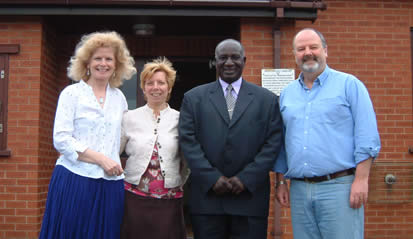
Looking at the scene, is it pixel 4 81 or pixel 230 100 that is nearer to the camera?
pixel 230 100

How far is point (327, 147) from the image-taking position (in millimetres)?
3068

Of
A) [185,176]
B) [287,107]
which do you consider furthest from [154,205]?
[287,107]

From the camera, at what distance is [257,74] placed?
5633 millimetres

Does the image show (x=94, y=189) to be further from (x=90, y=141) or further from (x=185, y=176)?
(x=185, y=176)

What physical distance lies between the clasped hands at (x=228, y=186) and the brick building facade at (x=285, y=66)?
8.32 feet

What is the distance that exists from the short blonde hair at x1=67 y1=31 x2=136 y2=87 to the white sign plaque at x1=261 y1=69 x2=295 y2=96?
2541 millimetres

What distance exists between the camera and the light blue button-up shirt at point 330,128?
2996 millimetres

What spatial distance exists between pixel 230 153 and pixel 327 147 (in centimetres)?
67

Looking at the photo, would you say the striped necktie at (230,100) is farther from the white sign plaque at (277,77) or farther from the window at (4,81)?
the window at (4,81)

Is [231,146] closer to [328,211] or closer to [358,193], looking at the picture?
[328,211]

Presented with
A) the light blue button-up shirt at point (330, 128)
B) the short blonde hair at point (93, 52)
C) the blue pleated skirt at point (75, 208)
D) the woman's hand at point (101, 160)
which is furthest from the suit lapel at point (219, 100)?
the blue pleated skirt at point (75, 208)

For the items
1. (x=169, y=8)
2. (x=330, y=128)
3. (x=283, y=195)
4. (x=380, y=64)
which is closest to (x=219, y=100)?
(x=330, y=128)

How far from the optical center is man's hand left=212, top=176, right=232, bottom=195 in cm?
300

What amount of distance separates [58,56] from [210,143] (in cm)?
405
